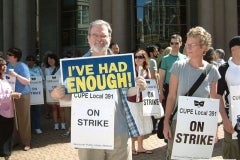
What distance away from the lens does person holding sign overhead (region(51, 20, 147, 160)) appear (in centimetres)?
414

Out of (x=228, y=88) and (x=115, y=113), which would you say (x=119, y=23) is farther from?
(x=115, y=113)

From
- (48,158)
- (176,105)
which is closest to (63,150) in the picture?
(48,158)

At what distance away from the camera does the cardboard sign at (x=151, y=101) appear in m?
8.67

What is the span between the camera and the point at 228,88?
5070mm

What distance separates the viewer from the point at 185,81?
448 centimetres

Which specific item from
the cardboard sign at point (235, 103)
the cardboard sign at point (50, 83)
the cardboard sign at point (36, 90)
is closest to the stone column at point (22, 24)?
the cardboard sign at point (50, 83)

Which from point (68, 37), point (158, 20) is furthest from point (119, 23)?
point (68, 37)

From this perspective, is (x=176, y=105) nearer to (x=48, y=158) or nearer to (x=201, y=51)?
(x=201, y=51)

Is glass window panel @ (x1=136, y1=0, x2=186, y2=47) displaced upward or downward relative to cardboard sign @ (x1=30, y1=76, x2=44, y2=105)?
upward

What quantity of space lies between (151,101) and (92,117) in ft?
15.3

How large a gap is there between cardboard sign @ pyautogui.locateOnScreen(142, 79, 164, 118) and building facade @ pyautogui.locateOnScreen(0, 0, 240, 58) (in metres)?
7.93

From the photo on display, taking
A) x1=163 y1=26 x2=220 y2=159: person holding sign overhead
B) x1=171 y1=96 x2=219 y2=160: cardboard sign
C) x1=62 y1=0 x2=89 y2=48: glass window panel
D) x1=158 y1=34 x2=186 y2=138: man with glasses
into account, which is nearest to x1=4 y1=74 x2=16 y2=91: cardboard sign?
x1=158 y1=34 x2=186 y2=138: man with glasses

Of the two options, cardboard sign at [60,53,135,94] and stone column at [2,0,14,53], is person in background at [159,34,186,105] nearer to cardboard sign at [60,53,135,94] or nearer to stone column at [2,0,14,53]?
cardboard sign at [60,53,135,94]

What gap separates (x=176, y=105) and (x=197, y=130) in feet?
1.07
